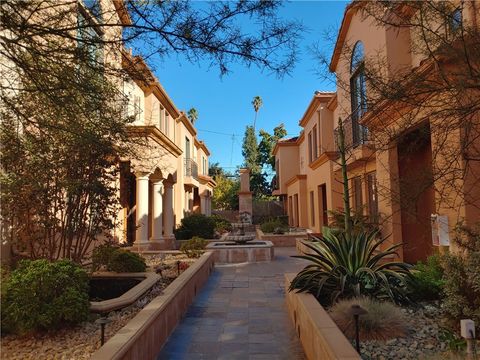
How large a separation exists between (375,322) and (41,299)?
401cm

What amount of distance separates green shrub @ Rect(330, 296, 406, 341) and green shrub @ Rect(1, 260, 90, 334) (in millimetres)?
3247

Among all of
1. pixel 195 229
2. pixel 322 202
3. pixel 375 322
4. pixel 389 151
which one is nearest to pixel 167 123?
pixel 195 229

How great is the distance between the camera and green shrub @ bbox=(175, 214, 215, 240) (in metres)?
18.0

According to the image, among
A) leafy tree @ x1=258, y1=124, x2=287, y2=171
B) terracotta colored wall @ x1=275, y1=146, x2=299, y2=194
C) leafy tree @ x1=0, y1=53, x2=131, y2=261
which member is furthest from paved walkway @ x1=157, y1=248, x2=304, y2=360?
leafy tree @ x1=258, y1=124, x2=287, y2=171

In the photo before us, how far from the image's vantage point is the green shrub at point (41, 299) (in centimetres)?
471

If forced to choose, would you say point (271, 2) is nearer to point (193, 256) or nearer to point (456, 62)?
point (456, 62)

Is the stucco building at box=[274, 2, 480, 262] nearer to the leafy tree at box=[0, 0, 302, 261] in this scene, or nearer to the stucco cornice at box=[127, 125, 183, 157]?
the leafy tree at box=[0, 0, 302, 261]

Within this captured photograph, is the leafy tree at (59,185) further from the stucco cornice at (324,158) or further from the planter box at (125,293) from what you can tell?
the stucco cornice at (324,158)

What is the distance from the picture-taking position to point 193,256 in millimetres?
11711

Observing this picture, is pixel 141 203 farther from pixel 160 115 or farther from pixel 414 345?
pixel 414 345

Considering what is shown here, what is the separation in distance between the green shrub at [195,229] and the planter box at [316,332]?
40.5ft

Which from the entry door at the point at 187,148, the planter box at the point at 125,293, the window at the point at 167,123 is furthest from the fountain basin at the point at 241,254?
the entry door at the point at 187,148

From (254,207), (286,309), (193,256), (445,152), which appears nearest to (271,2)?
(445,152)

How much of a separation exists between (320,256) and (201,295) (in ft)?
9.26
